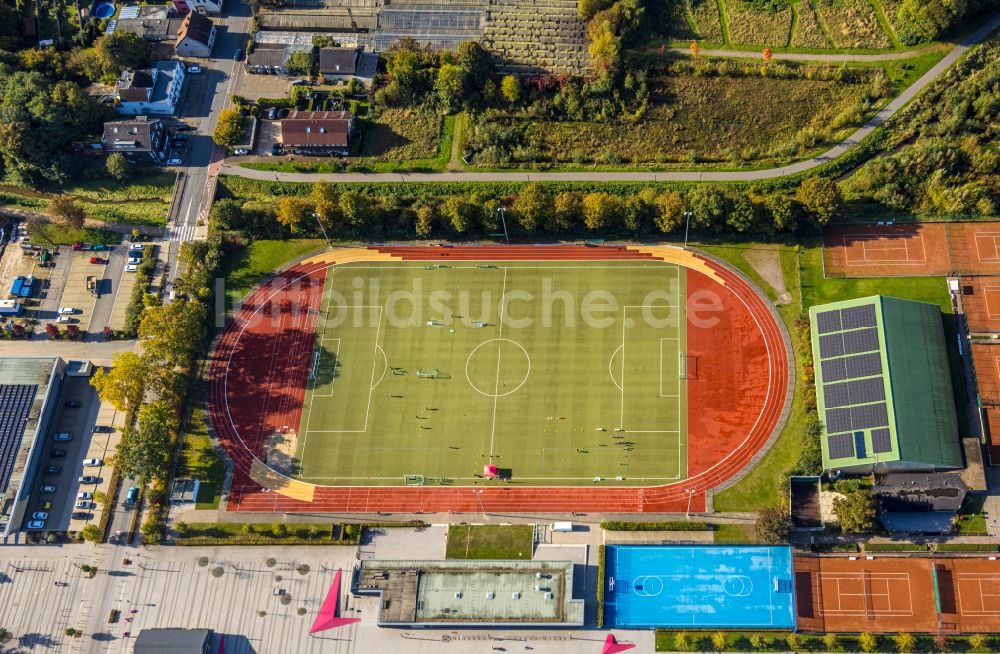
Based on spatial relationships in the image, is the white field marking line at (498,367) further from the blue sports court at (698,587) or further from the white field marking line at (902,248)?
the white field marking line at (902,248)

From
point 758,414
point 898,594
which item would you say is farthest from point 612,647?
point 758,414

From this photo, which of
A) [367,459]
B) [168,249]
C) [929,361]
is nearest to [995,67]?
[929,361]

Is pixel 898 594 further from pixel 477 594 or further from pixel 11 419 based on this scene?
pixel 11 419

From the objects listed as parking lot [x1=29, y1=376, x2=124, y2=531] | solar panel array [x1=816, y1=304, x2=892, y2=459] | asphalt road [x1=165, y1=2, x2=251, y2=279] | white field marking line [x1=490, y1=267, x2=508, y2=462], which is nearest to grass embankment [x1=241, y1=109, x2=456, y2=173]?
asphalt road [x1=165, y1=2, x2=251, y2=279]

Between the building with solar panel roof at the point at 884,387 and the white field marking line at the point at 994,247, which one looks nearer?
the building with solar panel roof at the point at 884,387

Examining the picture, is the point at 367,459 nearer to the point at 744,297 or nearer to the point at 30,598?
the point at 30,598

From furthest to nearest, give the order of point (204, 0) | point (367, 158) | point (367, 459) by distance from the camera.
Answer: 1. point (204, 0)
2. point (367, 158)
3. point (367, 459)

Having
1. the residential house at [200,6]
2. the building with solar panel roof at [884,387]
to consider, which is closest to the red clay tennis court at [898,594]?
the building with solar panel roof at [884,387]
